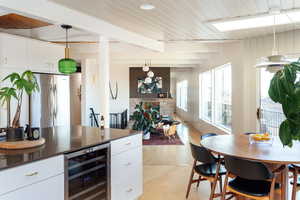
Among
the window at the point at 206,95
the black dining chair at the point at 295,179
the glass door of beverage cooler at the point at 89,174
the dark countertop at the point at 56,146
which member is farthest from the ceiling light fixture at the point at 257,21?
the window at the point at 206,95

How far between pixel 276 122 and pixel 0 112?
16.6ft

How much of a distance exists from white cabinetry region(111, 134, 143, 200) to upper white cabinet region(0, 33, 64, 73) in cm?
274

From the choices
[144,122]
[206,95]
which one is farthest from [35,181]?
[206,95]

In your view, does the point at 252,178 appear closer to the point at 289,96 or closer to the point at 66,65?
the point at 289,96

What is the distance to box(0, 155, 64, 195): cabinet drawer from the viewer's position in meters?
1.62

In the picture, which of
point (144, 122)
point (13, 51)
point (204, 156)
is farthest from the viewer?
point (144, 122)

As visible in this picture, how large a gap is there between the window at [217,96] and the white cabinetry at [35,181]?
17.1 ft

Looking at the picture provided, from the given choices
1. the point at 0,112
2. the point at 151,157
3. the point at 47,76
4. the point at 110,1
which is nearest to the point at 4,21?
the point at 47,76

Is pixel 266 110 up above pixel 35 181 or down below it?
above

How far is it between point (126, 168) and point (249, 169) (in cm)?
135

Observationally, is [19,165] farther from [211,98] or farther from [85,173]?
[211,98]

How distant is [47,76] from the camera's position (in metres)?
4.77

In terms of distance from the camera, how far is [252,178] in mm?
2438

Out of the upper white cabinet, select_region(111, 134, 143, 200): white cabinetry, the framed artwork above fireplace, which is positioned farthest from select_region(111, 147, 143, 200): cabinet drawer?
the framed artwork above fireplace
